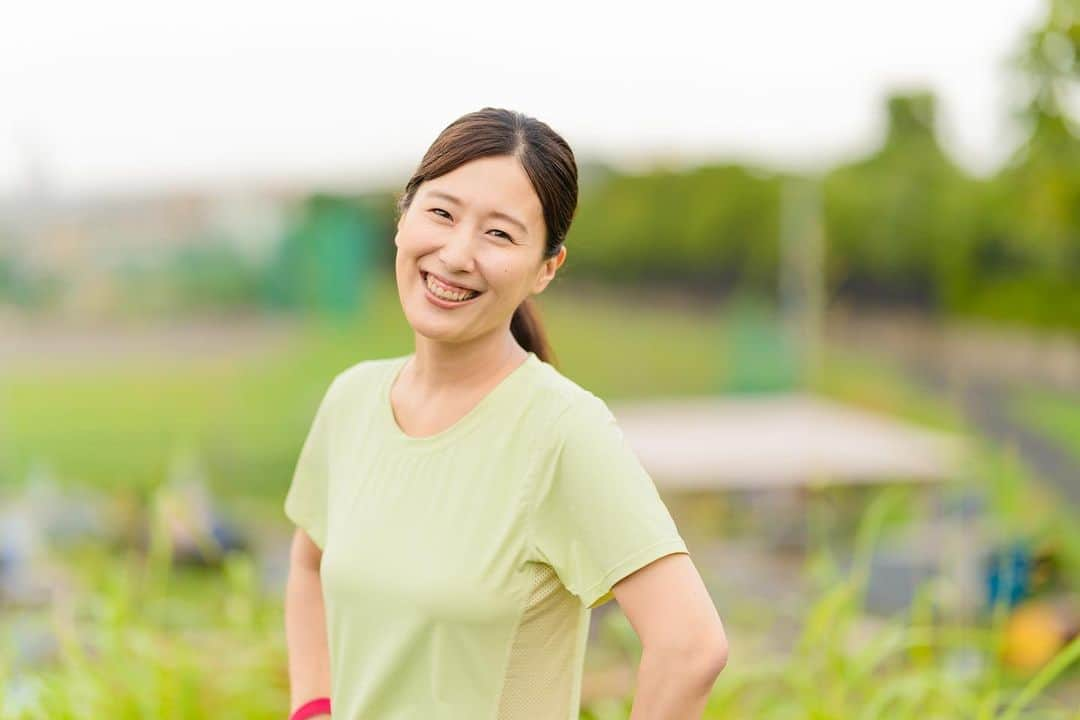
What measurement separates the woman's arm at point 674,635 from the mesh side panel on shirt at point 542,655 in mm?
65

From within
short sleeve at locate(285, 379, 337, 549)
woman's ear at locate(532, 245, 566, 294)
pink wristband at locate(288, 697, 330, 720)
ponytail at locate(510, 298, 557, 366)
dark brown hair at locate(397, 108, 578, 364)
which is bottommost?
pink wristband at locate(288, 697, 330, 720)

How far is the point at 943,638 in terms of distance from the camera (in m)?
2.73

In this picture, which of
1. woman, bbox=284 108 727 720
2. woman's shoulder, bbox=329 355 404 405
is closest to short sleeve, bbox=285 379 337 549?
woman's shoulder, bbox=329 355 404 405

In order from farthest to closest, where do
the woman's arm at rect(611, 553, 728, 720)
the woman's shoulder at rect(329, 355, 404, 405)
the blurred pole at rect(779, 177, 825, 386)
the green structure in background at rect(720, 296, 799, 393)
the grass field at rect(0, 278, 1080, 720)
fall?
the green structure in background at rect(720, 296, 799, 393) < the blurred pole at rect(779, 177, 825, 386) < the grass field at rect(0, 278, 1080, 720) < the woman's shoulder at rect(329, 355, 404, 405) < the woman's arm at rect(611, 553, 728, 720)

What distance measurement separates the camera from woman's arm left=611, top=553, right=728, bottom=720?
104 centimetres

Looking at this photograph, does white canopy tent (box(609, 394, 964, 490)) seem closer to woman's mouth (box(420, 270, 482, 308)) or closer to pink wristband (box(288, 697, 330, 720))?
pink wristband (box(288, 697, 330, 720))

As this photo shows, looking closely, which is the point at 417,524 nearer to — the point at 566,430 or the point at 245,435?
the point at 566,430

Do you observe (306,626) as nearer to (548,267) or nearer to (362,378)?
(362,378)

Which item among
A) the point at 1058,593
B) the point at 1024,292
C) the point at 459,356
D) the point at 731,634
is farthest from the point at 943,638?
the point at 1024,292

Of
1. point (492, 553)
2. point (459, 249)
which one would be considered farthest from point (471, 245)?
point (492, 553)

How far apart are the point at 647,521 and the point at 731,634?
2.20 metres

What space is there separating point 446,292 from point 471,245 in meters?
0.05

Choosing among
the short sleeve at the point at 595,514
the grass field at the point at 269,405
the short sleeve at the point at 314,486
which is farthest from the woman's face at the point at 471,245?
the grass field at the point at 269,405

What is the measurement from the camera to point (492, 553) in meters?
1.07
